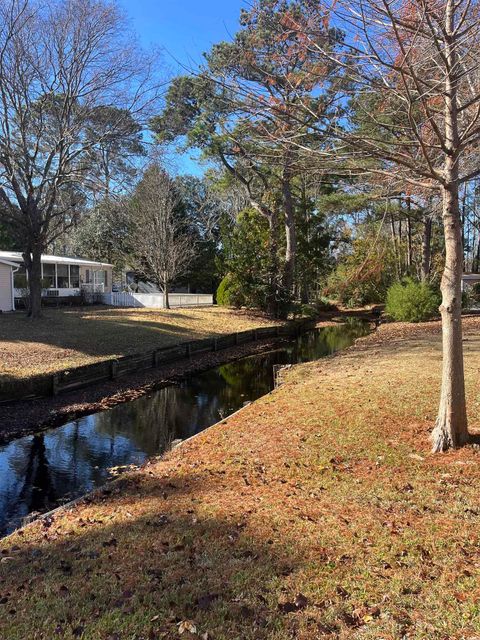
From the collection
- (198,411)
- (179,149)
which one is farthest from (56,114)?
(198,411)

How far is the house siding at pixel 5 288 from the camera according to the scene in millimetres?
25484

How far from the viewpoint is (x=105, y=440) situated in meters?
9.34

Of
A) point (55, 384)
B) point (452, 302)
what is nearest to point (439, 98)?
point (452, 302)

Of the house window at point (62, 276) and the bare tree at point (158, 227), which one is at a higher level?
the bare tree at point (158, 227)

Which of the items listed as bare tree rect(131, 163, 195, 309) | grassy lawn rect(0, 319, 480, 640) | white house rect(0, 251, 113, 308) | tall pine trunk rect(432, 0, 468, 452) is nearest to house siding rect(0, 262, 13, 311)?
white house rect(0, 251, 113, 308)

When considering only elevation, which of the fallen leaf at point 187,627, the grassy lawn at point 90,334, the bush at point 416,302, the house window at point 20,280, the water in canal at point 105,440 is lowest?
the water in canal at point 105,440

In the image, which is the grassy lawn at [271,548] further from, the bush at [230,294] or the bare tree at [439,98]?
the bush at [230,294]

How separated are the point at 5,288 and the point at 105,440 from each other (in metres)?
19.5

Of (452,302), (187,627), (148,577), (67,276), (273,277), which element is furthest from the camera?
(67,276)

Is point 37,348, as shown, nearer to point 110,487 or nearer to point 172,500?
point 110,487

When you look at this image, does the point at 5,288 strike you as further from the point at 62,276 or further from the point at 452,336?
the point at 452,336

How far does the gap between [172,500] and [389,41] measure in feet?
17.7

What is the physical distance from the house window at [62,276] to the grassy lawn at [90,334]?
10.6 meters

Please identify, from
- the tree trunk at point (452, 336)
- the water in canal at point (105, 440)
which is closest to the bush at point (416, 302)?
the water in canal at point (105, 440)
